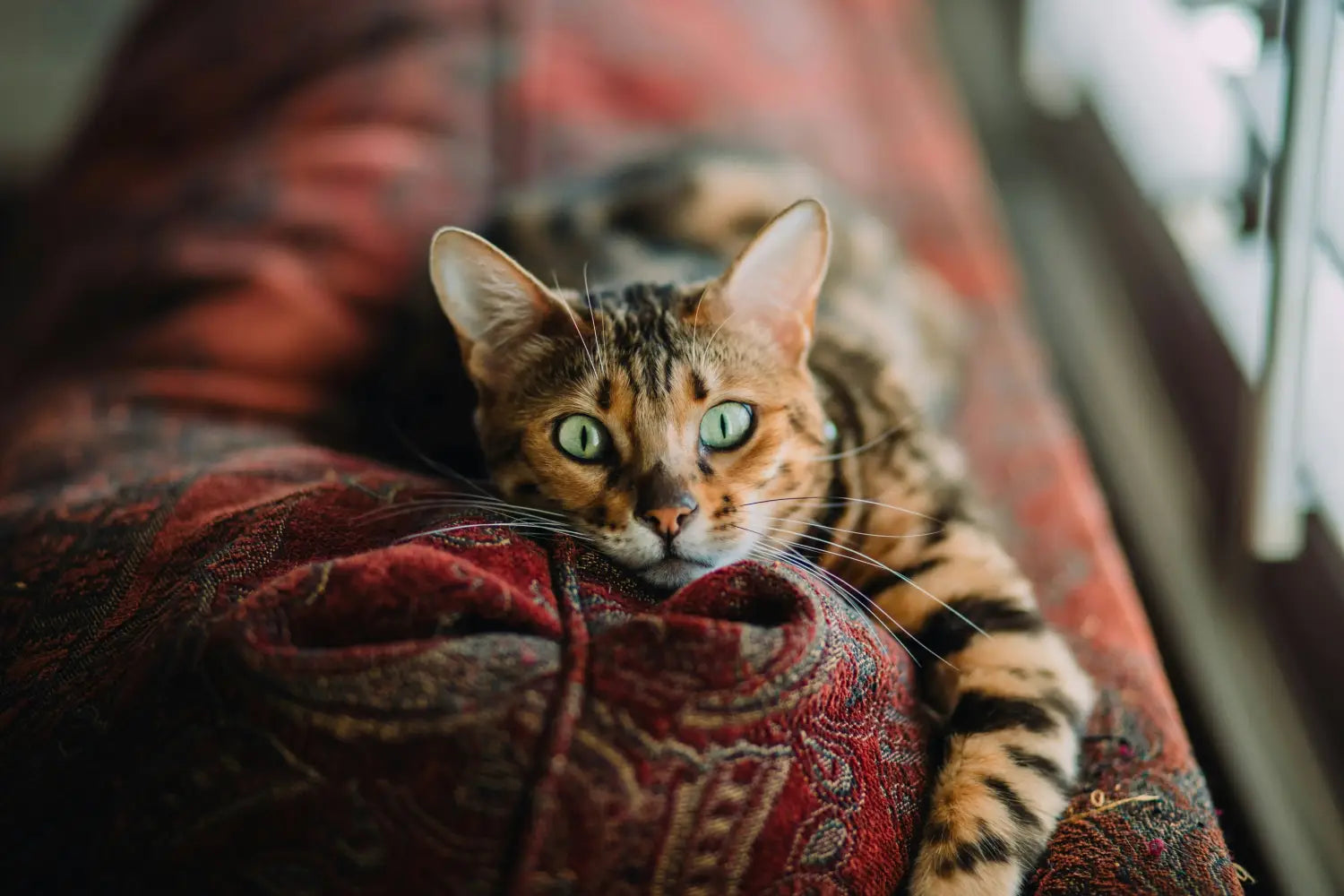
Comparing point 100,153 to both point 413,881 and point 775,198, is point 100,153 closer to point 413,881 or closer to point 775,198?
point 775,198

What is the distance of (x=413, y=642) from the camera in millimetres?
668

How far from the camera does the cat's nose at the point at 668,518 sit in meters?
0.89

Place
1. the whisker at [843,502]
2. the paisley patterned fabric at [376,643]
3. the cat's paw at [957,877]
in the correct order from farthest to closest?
the whisker at [843,502] < the cat's paw at [957,877] < the paisley patterned fabric at [376,643]

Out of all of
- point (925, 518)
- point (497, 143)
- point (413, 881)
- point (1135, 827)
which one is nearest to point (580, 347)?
point (925, 518)

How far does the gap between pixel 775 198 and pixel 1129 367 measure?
831 millimetres

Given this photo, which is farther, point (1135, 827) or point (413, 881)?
point (1135, 827)

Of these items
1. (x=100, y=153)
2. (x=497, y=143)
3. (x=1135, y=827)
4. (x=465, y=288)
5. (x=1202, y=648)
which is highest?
(x=497, y=143)

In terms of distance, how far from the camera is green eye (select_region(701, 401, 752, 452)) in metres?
Answer: 0.97

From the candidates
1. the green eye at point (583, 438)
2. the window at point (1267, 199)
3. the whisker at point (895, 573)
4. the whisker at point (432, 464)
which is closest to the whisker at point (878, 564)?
the whisker at point (895, 573)

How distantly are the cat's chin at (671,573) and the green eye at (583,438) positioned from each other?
0.12 m

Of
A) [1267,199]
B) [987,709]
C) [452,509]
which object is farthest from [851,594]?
[1267,199]

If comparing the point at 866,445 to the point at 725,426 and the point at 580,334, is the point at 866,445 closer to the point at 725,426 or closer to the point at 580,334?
the point at 725,426

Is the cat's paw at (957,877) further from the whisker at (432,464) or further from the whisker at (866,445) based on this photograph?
the whisker at (432,464)

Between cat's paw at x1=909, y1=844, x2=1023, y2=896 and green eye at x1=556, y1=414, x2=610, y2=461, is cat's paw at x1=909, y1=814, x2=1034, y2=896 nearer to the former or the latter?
cat's paw at x1=909, y1=844, x2=1023, y2=896
